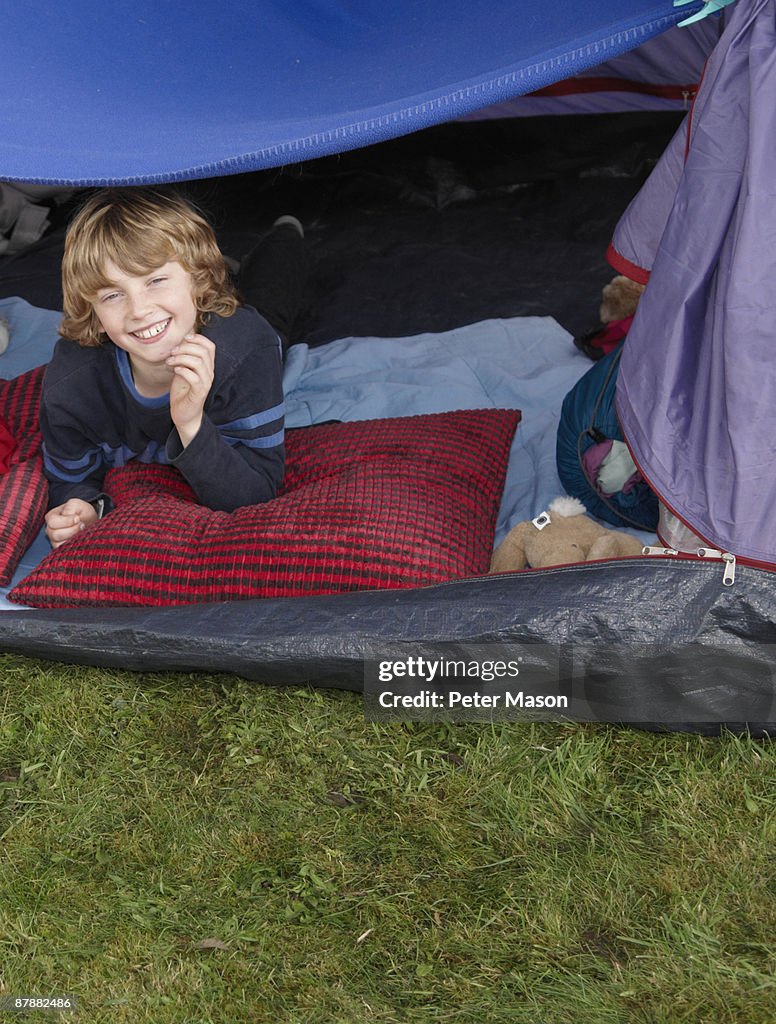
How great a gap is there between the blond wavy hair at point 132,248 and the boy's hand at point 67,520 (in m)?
0.28

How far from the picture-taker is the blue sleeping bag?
180 cm

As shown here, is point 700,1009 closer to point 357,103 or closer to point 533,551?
point 533,551

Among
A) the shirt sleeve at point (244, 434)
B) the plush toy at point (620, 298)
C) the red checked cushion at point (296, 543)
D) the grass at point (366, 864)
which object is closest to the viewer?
the grass at point (366, 864)

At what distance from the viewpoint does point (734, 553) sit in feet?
4.91

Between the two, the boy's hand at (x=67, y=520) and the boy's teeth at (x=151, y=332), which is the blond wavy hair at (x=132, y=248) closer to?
the boy's teeth at (x=151, y=332)

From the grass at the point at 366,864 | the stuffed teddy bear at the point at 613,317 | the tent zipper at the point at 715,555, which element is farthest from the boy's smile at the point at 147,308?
the stuffed teddy bear at the point at 613,317

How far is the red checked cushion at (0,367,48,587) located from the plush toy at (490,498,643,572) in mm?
801

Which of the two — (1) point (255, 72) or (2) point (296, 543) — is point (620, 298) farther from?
(2) point (296, 543)

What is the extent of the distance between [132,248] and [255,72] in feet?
1.15

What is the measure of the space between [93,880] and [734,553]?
0.97 m

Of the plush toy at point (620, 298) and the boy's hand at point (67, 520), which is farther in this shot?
the plush toy at point (620, 298)

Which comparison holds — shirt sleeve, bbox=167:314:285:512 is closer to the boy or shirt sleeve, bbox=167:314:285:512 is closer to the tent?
the boy

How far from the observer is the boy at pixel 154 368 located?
1702mm

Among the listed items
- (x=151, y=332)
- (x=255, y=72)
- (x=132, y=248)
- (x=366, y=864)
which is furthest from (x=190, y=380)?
(x=366, y=864)
